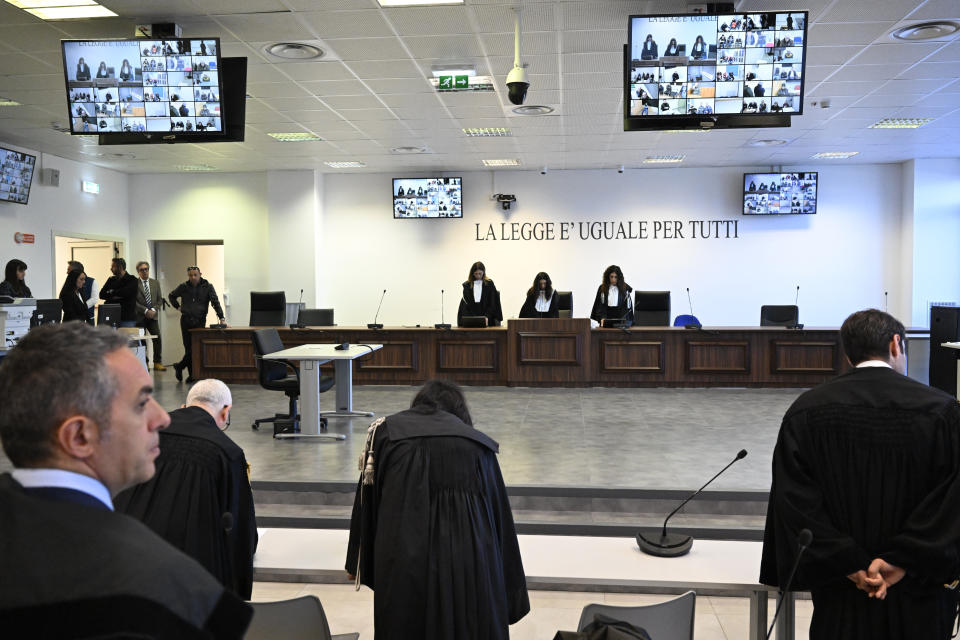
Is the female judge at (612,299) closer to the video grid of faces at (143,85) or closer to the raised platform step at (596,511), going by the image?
the raised platform step at (596,511)

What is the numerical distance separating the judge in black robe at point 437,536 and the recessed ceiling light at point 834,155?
34.3 ft

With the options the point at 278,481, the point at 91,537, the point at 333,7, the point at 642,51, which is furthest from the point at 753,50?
the point at 91,537

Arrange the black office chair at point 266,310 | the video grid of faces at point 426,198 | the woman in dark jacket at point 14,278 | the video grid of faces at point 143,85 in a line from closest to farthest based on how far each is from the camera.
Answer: the video grid of faces at point 143,85 < the woman in dark jacket at point 14,278 < the black office chair at point 266,310 < the video grid of faces at point 426,198

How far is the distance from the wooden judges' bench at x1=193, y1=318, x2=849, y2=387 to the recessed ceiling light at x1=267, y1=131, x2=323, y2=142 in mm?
2486

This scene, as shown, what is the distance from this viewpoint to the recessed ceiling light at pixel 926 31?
217 inches

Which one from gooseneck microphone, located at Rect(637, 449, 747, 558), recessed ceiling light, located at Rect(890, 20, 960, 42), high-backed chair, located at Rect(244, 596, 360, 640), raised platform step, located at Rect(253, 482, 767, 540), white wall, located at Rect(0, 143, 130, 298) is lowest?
raised platform step, located at Rect(253, 482, 767, 540)

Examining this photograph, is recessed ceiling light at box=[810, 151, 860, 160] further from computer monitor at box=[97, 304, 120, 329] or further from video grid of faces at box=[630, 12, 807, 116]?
computer monitor at box=[97, 304, 120, 329]

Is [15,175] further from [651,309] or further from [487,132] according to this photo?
[651,309]

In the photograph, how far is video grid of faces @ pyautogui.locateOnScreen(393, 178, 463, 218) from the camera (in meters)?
12.5

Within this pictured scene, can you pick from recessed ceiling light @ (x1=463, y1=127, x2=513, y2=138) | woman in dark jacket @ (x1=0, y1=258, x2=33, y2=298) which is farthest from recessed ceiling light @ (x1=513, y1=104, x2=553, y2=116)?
woman in dark jacket @ (x1=0, y1=258, x2=33, y2=298)

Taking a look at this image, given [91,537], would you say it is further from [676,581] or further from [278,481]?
[278,481]

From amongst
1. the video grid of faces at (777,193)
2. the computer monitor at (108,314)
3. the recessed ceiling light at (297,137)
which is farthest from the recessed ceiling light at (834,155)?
the computer monitor at (108,314)

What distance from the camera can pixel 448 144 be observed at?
33.7ft

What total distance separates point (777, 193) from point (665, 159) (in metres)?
1.97
